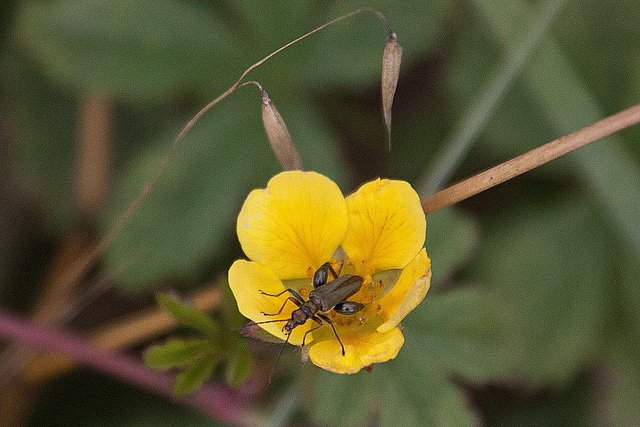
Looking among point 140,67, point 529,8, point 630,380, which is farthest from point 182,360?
point 630,380

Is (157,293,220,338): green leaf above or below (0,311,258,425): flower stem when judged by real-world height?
above

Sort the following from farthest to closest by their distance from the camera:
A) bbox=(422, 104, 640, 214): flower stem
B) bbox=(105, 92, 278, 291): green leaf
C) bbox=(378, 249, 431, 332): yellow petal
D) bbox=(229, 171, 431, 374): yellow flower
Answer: bbox=(105, 92, 278, 291): green leaf
bbox=(422, 104, 640, 214): flower stem
bbox=(229, 171, 431, 374): yellow flower
bbox=(378, 249, 431, 332): yellow petal

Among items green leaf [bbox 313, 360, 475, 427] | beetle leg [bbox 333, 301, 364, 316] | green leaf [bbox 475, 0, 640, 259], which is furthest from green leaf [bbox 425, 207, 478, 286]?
beetle leg [bbox 333, 301, 364, 316]

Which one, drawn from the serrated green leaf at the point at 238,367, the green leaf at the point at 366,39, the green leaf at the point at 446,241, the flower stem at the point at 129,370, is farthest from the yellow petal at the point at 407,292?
the green leaf at the point at 366,39

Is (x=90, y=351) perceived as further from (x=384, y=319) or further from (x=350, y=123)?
(x=350, y=123)

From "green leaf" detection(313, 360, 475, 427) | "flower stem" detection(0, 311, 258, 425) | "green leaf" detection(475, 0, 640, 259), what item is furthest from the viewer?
"flower stem" detection(0, 311, 258, 425)

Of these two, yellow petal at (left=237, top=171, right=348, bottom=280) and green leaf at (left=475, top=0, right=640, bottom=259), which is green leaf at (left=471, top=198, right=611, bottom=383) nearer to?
green leaf at (left=475, top=0, right=640, bottom=259)

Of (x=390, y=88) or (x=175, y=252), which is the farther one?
(x=175, y=252)
